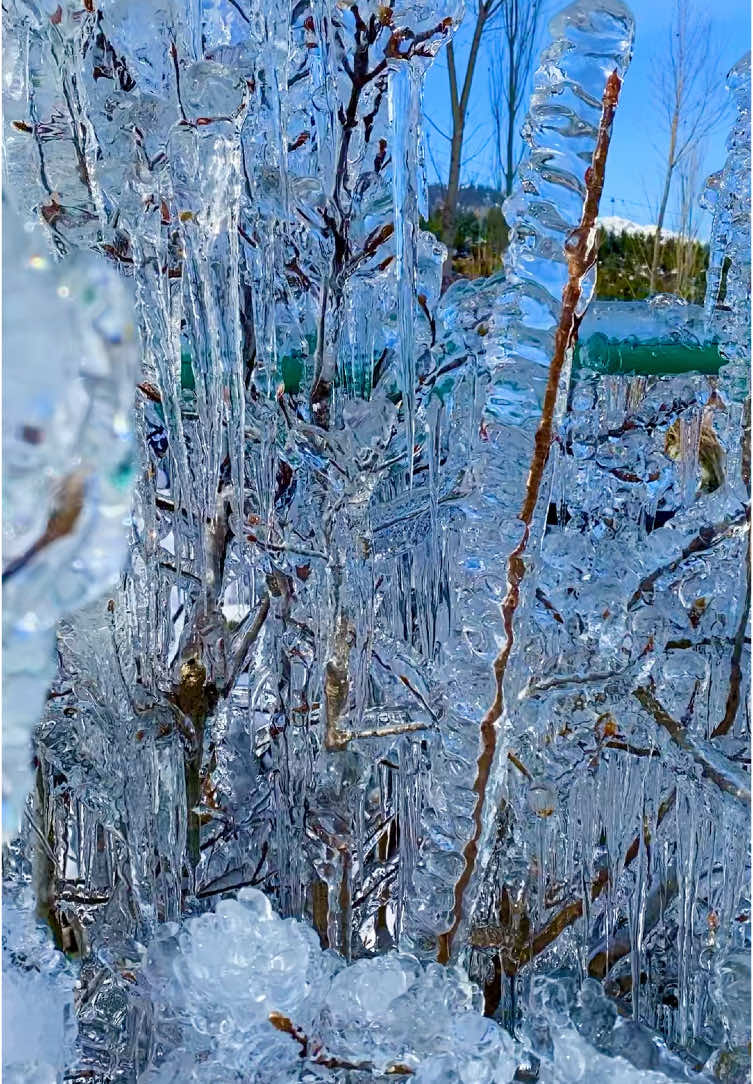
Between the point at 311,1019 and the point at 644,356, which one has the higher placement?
the point at 644,356

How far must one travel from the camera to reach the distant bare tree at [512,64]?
98 centimetres

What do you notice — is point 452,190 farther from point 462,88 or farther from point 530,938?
point 530,938

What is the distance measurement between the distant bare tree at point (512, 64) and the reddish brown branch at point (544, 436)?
532 millimetres

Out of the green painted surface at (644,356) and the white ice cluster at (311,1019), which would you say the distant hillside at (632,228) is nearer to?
the green painted surface at (644,356)

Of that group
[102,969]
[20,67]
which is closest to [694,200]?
[20,67]

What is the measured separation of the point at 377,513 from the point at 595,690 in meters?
0.33

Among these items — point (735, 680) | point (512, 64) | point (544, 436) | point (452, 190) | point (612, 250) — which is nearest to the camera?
point (544, 436)

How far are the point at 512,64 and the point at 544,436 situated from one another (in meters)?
0.65

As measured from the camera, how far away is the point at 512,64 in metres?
0.99

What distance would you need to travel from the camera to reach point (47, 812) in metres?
1.05

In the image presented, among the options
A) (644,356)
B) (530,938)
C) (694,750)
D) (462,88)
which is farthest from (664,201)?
(530,938)

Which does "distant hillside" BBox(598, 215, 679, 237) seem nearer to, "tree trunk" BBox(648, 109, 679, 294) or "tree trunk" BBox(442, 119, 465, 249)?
"tree trunk" BBox(648, 109, 679, 294)

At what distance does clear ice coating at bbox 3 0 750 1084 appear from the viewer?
0.56 m

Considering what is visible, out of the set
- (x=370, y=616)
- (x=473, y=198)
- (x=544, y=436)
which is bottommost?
(x=370, y=616)
